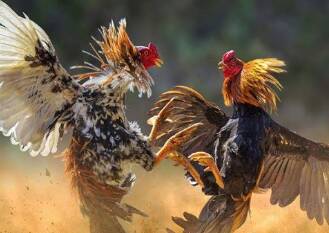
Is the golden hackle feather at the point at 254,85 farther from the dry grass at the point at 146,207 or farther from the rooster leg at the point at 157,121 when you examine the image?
the dry grass at the point at 146,207

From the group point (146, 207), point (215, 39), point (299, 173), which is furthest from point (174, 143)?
point (215, 39)

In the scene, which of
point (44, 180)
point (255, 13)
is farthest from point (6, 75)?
point (255, 13)

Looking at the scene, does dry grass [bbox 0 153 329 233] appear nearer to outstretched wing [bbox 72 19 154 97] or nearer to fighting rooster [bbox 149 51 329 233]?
fighting rooster [bbox 149 51 329 233]

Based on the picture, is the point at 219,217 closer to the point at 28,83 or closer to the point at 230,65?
the point at 230,65

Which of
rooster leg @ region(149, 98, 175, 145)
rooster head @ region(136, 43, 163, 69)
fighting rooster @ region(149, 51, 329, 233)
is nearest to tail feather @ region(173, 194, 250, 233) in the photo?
fighting rooster @ region(149, 51, 329, 233)

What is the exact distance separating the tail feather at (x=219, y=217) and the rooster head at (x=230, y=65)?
0.57 metres

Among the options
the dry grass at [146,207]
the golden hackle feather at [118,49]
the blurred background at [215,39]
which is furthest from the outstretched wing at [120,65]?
the blurred background at [215,39]

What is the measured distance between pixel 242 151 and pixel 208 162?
170 mm

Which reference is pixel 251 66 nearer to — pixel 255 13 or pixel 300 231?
pixel 300 231

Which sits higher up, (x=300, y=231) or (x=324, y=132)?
(x=324, y=132)

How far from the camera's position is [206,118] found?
4449 mm

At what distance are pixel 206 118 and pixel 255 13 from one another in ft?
11.4

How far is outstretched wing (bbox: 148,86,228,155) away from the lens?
14.5 feet

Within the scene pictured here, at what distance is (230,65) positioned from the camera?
4.29 m
